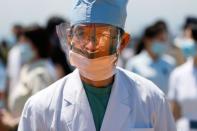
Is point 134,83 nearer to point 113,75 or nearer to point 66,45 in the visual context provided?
point 113,75

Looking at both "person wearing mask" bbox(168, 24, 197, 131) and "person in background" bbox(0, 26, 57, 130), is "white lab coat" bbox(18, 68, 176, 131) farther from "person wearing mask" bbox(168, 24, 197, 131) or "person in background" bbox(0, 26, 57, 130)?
"person wearing mask" bbox(168, 24, 197, 131)

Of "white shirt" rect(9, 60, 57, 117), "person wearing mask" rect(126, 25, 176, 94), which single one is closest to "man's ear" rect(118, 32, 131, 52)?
"white shirt" rect(9, 60, 57, 117)

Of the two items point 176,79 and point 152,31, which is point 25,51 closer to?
point 176,79

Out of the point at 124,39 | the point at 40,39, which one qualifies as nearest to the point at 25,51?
the point at 40,39

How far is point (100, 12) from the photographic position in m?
4.72

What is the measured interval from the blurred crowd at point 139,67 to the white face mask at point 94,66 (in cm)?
270

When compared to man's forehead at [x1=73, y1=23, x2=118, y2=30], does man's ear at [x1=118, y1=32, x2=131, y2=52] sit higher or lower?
lower

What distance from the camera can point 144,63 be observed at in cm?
1055

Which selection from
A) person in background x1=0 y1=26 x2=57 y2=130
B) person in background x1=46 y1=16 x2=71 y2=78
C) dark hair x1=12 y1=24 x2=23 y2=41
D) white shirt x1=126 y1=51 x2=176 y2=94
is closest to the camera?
person in background x1=0 y1=26 x2=57 y2=130

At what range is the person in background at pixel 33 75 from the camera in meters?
7.70

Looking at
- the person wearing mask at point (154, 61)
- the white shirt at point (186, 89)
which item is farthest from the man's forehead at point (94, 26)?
the person wearing mask at point (154, 61)

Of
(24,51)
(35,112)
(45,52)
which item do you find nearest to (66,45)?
(35,112)

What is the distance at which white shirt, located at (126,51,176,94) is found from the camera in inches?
407

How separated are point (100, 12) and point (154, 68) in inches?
230
